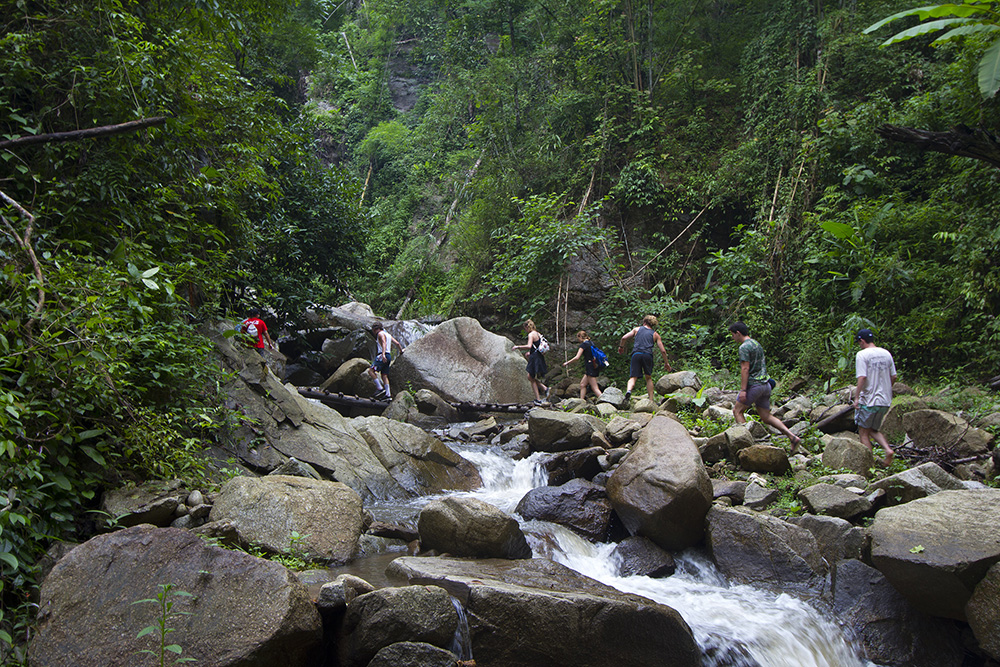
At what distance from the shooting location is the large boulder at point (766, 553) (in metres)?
5.60

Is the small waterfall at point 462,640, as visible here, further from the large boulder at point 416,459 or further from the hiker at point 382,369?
the hiker at point 382,369

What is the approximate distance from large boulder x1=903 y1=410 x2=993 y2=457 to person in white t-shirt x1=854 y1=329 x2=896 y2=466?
0.76m

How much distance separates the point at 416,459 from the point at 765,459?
4.89 m

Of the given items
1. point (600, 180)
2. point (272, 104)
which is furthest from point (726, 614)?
point (600, 180)

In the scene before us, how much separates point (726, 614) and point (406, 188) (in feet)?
82.3

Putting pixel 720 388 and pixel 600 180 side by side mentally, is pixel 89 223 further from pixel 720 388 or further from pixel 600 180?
pixel 600 180

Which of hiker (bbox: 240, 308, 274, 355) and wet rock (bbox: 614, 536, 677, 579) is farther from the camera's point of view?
hiker (bbox: 240, 308, 274, 355)

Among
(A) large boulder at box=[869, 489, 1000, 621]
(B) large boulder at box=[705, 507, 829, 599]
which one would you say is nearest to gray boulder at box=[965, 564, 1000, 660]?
(A) large boulder at box=[869, 489, 1000, 621]

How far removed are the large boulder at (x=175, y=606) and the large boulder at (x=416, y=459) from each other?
4.68 metres

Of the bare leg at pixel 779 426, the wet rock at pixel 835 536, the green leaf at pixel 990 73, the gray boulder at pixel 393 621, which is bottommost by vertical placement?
the bare leg at pixel 779 426

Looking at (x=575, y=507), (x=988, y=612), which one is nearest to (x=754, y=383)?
(x=575, y=507)

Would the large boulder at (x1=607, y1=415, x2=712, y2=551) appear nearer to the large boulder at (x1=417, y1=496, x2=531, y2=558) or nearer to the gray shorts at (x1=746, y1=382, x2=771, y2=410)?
the large boulder at (x1=417, y1=496, x2=531, y2=558)

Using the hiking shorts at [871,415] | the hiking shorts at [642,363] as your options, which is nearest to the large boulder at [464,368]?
the hiking shorts at [642,363]

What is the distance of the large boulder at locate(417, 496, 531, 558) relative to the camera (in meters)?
5.57
